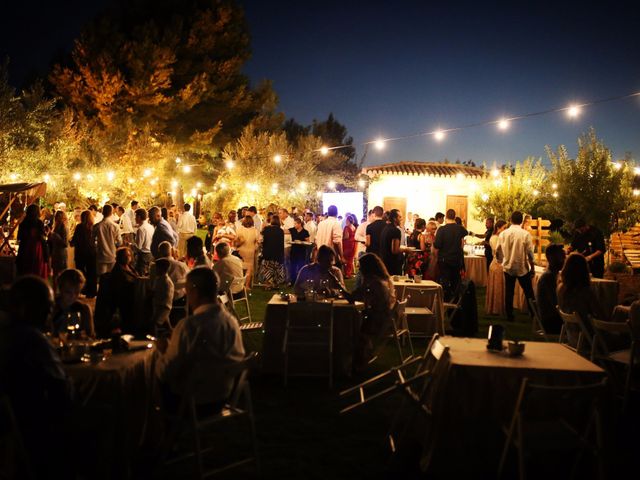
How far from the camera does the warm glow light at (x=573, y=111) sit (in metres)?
12.7

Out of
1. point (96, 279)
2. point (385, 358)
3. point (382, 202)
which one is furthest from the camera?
point (382, 202)

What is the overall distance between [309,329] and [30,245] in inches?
222

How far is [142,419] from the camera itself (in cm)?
416

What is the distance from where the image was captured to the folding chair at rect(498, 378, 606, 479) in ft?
12.0

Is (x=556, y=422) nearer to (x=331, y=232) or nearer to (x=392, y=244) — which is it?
(x=392, y=244)

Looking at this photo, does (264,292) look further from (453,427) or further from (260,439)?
(453,427)

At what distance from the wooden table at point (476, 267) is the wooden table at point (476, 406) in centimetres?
998

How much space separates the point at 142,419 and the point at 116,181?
20.2m

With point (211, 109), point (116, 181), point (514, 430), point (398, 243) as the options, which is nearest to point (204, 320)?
point (514, 430)

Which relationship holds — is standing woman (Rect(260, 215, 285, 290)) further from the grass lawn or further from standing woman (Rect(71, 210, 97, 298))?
the grass lawn

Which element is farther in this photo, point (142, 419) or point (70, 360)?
point (142, 419)

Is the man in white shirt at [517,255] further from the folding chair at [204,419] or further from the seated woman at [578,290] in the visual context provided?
the folding chair at [204,419]

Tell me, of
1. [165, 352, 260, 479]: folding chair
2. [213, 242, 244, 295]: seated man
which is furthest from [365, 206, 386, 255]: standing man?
[165, 352, 260, 479]: folding chair

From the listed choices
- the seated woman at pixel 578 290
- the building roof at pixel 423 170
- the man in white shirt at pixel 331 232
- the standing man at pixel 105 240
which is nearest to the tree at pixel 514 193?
the building roof at pixel 423 170
